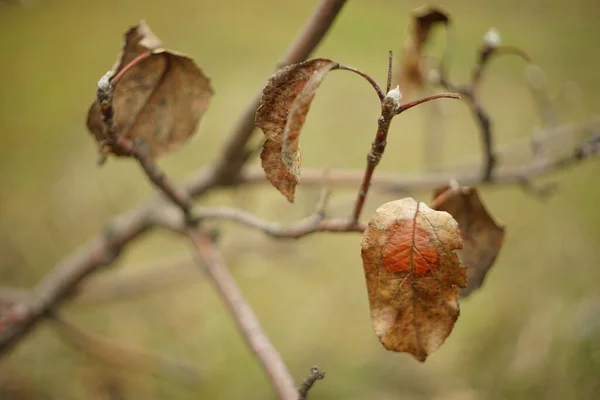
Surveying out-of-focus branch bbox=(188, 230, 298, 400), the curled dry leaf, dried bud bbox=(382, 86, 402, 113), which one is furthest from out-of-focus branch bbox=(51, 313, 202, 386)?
dried bud bbox=(382, 86, 402, 113)

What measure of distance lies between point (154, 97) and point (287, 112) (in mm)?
120

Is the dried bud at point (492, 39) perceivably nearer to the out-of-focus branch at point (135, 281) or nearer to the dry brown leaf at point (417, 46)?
the dry brown leaf at point (417, 46)

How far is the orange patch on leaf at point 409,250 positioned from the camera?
196mm

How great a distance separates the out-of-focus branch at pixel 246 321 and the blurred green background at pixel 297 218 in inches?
11.4

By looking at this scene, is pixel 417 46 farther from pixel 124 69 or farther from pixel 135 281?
pixel 135 281

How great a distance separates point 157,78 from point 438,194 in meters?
0.18

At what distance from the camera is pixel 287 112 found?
20cm

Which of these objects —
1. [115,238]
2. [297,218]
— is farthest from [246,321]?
[297,218]

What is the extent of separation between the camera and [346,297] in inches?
32.6

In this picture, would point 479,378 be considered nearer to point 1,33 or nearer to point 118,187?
point 118,187

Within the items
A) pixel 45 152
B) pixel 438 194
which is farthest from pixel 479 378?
pixel 45 152

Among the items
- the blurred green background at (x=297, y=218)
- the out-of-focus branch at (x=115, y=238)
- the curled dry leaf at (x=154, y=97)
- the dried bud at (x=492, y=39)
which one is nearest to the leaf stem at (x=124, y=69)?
the curled dry leaf at (x=154, y=97)

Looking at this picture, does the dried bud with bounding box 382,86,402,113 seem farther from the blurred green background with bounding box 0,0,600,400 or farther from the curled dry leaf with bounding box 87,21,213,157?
the blurred green background with bounding box 0,0,600,400

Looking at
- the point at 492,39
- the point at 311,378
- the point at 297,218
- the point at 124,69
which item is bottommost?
the point at 311,378
